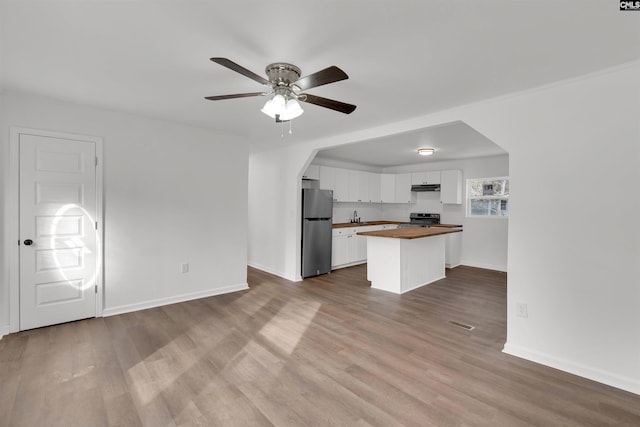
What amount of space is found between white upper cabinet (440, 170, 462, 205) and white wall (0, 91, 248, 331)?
4631mm

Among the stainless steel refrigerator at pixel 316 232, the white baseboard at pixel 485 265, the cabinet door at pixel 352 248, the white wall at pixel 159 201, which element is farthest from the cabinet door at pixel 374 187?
the white wall at pixel 159 201

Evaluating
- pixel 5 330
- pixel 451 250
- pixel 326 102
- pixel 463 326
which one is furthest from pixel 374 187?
pixel 5 330

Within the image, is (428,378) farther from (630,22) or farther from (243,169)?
(243,169)

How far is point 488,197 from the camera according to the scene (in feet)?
21.2

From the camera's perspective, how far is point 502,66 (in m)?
2.26

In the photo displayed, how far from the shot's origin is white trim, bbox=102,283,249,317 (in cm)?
358

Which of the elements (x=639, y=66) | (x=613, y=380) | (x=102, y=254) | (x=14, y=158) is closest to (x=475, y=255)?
(x=613, y=380)

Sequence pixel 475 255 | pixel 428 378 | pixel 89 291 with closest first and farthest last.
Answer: pixel 428 378, pixel 89 291, pixel 475 255

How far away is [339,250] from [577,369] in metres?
4.22

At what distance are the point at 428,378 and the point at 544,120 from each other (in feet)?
7.93

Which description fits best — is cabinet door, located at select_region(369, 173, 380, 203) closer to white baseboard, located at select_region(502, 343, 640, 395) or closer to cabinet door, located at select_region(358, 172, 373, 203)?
cabinet door, located at select_region(358, 172, 373, 203)

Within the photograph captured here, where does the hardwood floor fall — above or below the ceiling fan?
below

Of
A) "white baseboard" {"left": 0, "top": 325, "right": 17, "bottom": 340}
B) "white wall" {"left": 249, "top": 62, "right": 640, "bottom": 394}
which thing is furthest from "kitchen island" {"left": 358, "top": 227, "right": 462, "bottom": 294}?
"white baseboard" {"left": 0, "top": 325, "right": 17, "bottom": 340}

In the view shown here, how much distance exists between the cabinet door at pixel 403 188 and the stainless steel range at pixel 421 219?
412 mm
